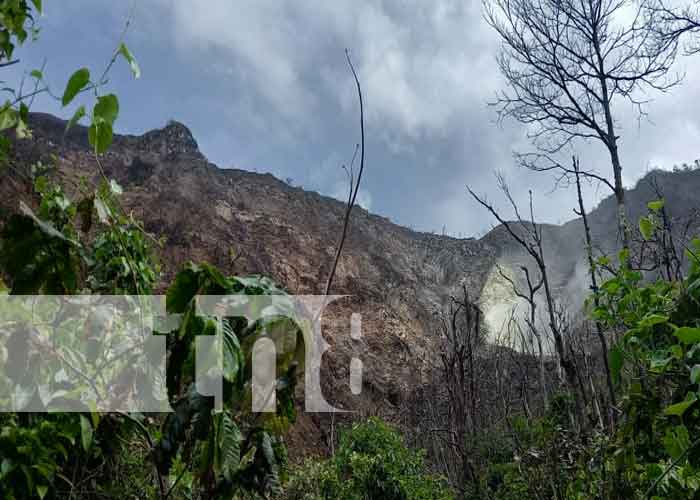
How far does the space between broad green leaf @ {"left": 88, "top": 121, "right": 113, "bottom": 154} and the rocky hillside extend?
9301mm

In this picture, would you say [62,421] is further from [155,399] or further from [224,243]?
[224,243]

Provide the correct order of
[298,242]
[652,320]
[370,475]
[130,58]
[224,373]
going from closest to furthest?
[224,373] → [130,58] → [652,320] → [370,475] → [298,242]

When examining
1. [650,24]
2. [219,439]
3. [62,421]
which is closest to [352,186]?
[219,439]

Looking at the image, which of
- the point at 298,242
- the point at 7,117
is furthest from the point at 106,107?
the point at 298,242

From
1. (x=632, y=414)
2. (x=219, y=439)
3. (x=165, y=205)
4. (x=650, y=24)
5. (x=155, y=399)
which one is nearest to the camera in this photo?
(x=219, y=439)

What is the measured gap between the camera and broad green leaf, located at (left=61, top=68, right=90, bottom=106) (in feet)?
3.27

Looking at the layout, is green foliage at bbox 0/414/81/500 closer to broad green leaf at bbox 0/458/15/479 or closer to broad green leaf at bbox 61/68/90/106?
broad green leaf at bbox 0/458/15/479

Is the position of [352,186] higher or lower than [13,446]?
higher

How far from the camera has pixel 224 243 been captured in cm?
1391

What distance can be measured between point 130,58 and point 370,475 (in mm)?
4141

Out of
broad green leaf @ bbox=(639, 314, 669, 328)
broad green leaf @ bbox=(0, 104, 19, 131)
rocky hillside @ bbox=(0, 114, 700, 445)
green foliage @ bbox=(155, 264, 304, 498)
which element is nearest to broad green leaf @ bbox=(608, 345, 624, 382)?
broad green leaf @ bbox=(639, 314, 669, 328)

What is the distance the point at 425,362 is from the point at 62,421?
14.9 meters

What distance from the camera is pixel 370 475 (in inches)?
178

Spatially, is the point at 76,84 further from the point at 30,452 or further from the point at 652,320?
the point at 652,320
